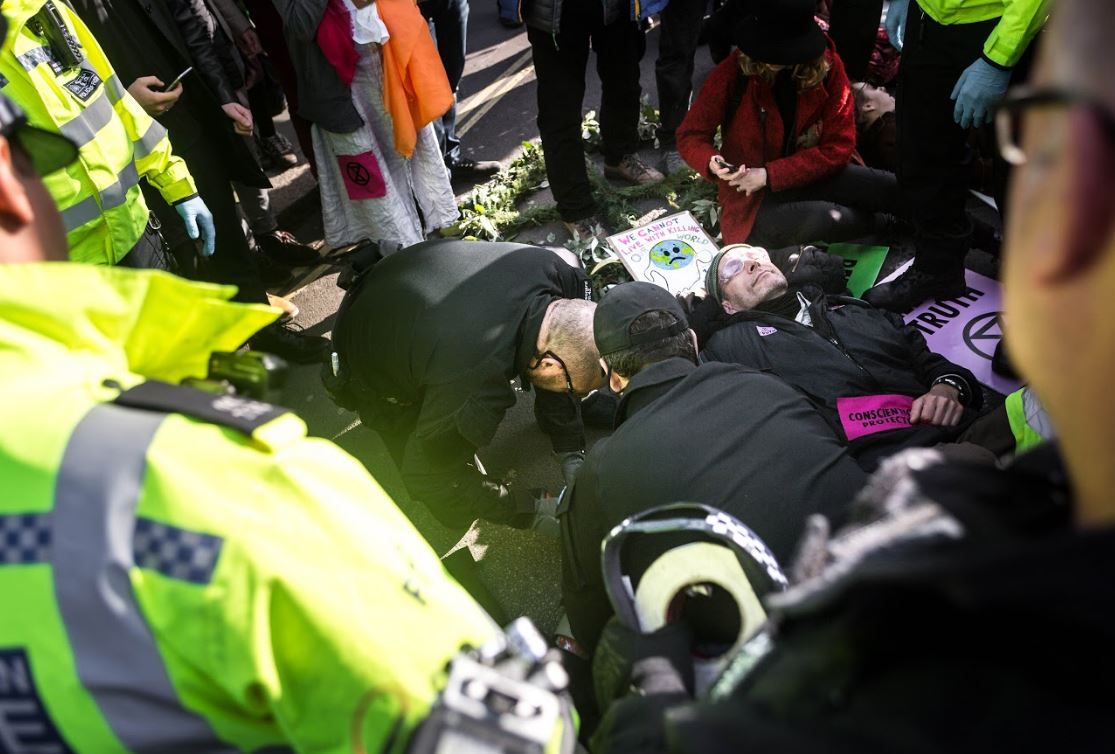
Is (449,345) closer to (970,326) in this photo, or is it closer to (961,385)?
(961,385)

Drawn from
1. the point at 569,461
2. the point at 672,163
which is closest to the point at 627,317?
the point at 569,461

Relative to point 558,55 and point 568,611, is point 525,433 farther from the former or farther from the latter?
point 558,55

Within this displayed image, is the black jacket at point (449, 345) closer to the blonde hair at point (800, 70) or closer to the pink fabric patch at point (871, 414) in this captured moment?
the pink fabric patch at point (871, 414)

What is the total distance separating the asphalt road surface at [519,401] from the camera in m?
2.86

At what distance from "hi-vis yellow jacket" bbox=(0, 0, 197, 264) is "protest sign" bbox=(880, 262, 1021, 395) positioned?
3066mm

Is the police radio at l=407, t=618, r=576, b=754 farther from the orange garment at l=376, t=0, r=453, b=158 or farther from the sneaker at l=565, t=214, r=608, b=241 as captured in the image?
the sneaker at l=565, t=214, r=608, b=241

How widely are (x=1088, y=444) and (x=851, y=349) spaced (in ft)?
8.07

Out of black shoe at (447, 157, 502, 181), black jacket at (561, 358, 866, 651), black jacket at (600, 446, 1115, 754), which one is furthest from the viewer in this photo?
black shoe at (447, 157, 502, 181)

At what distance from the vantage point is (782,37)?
3342 millimetres

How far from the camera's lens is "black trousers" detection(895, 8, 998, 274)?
2893 mm

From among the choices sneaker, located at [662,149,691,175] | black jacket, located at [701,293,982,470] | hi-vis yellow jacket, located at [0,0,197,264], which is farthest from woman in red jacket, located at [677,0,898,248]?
hi-vis yellow jacket, located at [0,0,197,264]

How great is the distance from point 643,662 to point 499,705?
42 cm

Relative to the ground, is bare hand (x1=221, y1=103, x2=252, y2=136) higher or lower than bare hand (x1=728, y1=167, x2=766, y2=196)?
higher

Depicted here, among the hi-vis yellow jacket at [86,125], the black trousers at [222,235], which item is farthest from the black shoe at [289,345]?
the hi-vis yellow jacket at [86,125]
